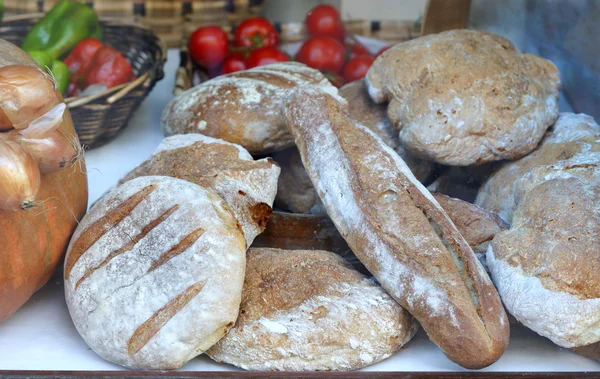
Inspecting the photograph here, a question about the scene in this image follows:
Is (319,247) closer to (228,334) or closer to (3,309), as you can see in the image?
(228,334)

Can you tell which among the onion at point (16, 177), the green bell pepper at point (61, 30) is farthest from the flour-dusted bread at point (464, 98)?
the green bell pepper at point (61, 30)

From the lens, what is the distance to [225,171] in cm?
155

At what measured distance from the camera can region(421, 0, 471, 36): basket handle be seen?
7.86 ft

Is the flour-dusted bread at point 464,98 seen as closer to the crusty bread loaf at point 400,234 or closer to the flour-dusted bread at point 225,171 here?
the crusty bread loaf at point 400,234

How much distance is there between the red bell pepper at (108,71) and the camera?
2311 millimetres

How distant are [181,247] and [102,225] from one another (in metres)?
0.20

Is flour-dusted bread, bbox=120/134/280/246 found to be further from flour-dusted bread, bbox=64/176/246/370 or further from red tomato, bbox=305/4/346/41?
red tomato, bbox=305/4/346/41

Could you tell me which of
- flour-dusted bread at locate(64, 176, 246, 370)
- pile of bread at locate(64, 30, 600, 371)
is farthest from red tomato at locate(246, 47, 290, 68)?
flour-dusted bread at locate(64, 176, 246, 370)

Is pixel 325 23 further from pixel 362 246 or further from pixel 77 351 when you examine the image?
pixel 77 351

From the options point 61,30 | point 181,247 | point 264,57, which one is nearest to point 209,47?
point 264,57

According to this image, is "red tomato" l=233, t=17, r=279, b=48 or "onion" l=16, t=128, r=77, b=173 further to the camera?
"red tomato" l=233, t=17, r=279, b=48

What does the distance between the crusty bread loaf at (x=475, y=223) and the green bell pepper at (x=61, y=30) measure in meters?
1.59

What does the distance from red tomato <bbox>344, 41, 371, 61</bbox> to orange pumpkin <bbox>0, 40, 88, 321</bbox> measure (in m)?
1.45

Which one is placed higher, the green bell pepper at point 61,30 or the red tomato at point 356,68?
the green bell pepper at point 61,30
